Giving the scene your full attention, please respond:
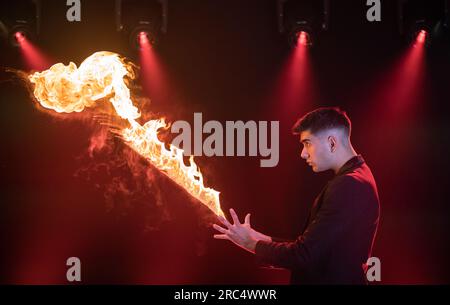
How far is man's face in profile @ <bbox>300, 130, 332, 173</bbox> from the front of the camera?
11.9ft

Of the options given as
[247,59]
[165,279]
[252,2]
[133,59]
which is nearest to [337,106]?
[247,59]

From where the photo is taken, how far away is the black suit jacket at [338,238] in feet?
10.5

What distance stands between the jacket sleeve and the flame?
1924 mm

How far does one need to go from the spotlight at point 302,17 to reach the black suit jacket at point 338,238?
2.22 m

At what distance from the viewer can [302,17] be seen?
5102mm

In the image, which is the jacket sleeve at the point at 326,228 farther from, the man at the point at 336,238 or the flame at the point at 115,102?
the flame at the point at 115,102

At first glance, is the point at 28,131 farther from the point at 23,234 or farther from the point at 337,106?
the point at 337,106

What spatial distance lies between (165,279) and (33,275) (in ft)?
4.41

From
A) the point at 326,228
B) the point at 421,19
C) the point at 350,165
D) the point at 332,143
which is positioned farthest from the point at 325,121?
the point at 421,19

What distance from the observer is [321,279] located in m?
3.33

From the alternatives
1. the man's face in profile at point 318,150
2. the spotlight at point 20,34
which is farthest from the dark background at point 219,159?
the man's face in profile at point 318,150

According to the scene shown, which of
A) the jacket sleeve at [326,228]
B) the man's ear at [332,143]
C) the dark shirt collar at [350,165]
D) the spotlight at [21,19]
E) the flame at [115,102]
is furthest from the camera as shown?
the flame at [115,102]

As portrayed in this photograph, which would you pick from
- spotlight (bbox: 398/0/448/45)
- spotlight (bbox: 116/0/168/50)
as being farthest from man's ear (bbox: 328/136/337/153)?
spotlight (bbox: 116/0/168/50)
